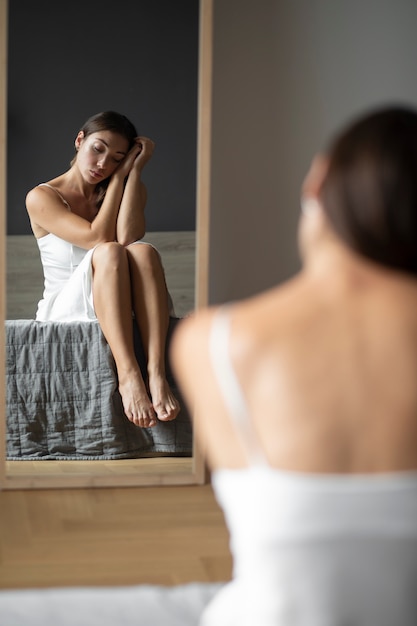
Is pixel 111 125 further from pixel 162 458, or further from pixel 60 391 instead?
pixel 162 458

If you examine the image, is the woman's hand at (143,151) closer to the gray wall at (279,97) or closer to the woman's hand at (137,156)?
the woman's hand at (137,156)

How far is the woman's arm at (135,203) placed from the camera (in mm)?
3453

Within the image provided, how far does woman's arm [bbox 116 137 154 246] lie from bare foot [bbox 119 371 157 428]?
52 cm

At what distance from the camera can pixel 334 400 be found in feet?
3.27

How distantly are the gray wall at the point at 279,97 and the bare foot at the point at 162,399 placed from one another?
0.50 metres

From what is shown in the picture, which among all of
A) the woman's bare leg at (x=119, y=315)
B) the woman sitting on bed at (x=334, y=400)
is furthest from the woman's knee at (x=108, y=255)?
the woman sitting on bed at (x=334, y=400)

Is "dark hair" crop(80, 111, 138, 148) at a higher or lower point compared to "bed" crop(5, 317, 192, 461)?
higher

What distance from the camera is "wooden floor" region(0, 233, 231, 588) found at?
2.60m

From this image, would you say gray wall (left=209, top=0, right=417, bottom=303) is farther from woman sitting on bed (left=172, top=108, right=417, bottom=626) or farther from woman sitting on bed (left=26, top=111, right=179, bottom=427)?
woman sitting on bed (left=172, top=108, right=417, bottom=626)

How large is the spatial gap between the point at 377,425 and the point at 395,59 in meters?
3.17

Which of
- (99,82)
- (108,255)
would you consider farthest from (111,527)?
(99,82)

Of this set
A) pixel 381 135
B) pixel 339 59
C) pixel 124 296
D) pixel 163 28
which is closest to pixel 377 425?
pixel 381 135

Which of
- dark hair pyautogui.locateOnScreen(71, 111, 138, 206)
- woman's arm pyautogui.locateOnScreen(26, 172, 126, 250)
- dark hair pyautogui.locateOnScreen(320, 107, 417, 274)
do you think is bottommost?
dark hair pyautogui.locateOnScreen(320, 107, 417, 274)

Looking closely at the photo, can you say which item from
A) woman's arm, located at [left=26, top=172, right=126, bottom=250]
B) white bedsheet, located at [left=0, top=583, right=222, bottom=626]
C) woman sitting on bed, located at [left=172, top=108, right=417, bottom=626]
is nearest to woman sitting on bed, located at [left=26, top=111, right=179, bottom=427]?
woman's arm, located at [left=26, top=172, right=126, bottom=250]
